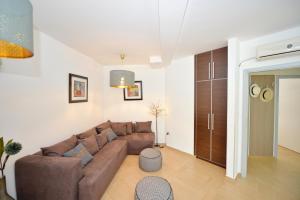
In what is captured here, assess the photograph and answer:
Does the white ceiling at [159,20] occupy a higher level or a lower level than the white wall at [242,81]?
higher

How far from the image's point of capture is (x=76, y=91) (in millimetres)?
2938

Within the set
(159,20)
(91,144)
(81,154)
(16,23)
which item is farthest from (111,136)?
(16,23)

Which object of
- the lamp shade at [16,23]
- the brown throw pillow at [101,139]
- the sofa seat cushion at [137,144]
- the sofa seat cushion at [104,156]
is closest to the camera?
the lamp shade at [16,23]

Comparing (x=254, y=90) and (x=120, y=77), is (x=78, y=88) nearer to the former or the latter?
(x=120, y=77)

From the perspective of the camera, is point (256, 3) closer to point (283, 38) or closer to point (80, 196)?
point (283, 38)

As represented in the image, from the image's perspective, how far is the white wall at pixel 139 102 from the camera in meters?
4.35

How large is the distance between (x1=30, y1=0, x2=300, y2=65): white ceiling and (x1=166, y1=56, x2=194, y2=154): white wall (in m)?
1.11

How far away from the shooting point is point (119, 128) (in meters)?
3.82

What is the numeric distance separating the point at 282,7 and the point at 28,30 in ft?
8.10

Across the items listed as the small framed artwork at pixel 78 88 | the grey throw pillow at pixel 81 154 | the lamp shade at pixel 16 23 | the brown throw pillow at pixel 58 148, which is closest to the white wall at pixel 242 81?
the grey throw pillow at pixel 81 154

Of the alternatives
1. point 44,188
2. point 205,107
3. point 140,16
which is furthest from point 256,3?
point 44,188

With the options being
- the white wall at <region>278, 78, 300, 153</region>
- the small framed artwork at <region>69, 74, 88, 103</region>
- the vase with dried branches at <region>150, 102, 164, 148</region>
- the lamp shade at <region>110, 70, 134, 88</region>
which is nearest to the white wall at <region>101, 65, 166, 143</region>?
the vase with dried branches at <region>150, 102, 164, 148</region>

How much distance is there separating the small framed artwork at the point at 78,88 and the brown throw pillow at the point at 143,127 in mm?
1645

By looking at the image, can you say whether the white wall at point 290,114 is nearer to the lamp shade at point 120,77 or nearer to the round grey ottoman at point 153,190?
the round grey ottoman at point 153,190
